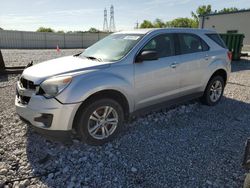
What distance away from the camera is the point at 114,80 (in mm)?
3434

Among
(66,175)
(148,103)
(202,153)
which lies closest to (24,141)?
(66,175)

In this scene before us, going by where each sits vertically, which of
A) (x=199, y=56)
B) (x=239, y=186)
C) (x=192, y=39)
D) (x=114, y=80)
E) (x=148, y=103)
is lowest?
(x=239, y=186)

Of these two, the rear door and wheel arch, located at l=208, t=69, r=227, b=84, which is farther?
wheel arch, located at l=208, t=69, r=227, b=84

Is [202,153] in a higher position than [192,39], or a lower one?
lower

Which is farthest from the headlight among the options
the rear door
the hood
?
the rear door

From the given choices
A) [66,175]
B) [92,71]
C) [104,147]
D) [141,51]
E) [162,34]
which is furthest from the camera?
[162,34]

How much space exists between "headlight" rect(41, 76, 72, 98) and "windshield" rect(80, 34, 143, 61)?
0.93m

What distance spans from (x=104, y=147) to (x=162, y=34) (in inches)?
90.5

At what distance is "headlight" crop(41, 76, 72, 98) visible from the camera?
3.04 m

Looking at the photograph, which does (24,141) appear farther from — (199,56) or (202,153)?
(199,56)

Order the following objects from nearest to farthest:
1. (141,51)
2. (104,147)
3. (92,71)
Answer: (92,71), (104,147), (141,51)

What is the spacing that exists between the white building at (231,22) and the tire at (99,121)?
29362mm

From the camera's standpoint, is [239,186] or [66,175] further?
[66,175]

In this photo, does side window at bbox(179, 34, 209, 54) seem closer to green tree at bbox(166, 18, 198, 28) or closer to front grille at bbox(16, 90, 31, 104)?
front grille at bbox(16, 90, 31, 104)
